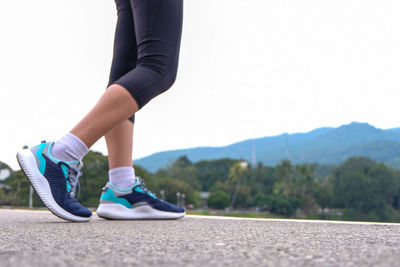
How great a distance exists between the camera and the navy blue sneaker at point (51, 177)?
1.42 m

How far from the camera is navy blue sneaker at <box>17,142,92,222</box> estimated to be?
55.9 inches

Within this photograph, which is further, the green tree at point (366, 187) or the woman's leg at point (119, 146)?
the green tree at point (366, 187)

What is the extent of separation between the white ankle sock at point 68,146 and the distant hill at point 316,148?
404ft

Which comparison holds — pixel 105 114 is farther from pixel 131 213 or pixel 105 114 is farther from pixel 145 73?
pixel 131 213

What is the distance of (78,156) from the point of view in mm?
1480

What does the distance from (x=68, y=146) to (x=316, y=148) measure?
515 feet

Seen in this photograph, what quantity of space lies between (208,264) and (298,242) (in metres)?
0.37

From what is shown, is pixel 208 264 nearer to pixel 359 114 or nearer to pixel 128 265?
pixel 128 265

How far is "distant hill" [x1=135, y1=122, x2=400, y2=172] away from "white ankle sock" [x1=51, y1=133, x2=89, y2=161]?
123 meters

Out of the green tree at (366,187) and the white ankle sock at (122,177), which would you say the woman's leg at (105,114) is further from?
the green tree at (366,187)

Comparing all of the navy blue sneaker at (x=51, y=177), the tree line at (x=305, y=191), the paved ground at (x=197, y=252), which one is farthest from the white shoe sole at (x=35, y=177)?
the tree line at (x=305, y=191)

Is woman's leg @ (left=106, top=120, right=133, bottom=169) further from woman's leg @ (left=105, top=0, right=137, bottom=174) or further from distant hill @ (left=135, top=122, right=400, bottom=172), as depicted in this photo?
distant hill @ (left=135, top=122, right=400, bottom=172)

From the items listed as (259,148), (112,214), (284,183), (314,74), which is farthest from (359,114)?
(112,214)

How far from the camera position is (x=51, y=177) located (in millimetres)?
1440
